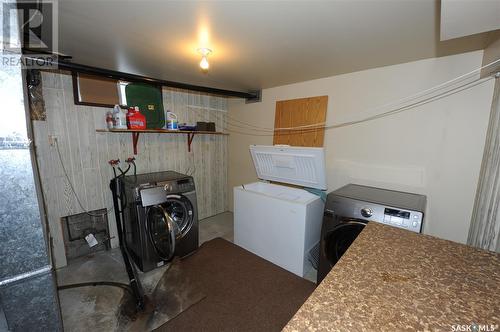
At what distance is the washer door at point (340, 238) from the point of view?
5.69 feet

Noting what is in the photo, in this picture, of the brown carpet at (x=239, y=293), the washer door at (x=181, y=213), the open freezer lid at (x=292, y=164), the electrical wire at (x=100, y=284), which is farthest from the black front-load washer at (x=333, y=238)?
the electrical wire at (x=100, y=284)

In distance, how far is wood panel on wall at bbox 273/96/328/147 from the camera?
2.54 meters

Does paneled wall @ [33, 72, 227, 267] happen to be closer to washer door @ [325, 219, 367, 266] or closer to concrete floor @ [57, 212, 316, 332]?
concrete floor @ [57, 212, 316, 332]

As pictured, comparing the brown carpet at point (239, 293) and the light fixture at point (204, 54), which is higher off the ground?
the light fixture at point (204, 54)

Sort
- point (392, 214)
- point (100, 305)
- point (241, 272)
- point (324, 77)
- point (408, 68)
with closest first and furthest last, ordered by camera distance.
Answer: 1. point (392, 214)
2. point (100, 305)
3. point (408, 68)
4. point (241, 272)
5. point (324, 77)

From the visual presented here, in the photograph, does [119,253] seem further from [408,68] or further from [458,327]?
[408,68]

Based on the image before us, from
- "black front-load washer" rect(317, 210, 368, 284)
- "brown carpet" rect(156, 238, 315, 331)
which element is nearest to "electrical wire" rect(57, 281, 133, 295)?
"brown carpet" rect(156, 238, 315, 331)

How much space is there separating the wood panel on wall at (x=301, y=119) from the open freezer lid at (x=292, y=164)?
440 millimetres

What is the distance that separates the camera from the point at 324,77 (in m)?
2.44

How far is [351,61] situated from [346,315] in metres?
2.02

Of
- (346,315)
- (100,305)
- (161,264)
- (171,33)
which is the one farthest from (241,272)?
(171,33)

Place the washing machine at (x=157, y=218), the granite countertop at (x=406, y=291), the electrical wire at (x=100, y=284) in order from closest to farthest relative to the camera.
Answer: the granite countertop at (x=406, y=291) → the electrical wire at (x=100, y=284) → the washing machine at (x=157, y=218)

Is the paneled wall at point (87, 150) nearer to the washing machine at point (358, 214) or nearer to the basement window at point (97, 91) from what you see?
the basement window at point (97, 91)

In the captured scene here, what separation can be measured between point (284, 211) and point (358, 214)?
0.71m
